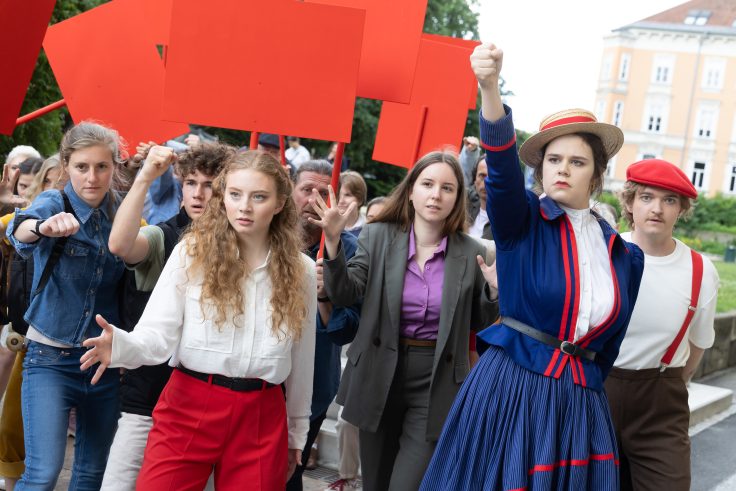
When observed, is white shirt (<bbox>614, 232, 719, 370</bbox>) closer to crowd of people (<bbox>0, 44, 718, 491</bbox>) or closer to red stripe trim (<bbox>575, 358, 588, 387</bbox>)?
crowd of people (<bbox>0, 44, 718, 491</bbox>)

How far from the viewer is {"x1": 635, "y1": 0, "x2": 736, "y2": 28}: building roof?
233 feet

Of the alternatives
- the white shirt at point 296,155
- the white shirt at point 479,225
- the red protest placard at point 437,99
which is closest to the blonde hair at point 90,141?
the red protest placard at point 437,99

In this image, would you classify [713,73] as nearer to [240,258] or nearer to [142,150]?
[142,150]

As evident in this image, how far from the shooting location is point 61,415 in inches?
144

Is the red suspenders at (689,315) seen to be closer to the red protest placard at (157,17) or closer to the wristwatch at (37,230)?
the wristwatch at (37,230)

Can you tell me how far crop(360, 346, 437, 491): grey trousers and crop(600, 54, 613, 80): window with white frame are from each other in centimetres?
7082

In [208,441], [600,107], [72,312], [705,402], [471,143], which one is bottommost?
[705,402]

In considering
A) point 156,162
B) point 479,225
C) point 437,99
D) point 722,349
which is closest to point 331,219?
point 156,162

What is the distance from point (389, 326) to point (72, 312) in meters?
1.35

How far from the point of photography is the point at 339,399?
13.9ft

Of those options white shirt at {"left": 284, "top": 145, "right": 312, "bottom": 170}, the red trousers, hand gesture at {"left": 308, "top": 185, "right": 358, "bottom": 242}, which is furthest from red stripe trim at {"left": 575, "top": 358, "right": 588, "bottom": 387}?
white shirt at {"left": 284, "top": 145, "right": 312, "bottom": 170}

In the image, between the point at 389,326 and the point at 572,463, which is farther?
the point at 389,326

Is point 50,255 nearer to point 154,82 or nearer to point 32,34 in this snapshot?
point 32,34

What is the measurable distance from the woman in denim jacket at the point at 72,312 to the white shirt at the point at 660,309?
2306 mm
